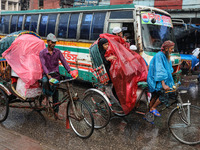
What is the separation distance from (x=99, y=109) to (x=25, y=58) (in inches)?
73.7

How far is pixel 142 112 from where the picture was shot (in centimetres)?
457

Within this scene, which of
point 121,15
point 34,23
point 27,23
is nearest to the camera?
point 121,15

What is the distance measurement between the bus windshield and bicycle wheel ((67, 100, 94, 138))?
3522 mm

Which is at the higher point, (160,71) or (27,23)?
(27,23)

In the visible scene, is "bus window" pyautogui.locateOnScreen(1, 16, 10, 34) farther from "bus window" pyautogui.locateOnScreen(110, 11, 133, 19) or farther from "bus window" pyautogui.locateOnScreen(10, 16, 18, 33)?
"bus window" pyautogui.locateOnScreen(110, 11, 133, 19)

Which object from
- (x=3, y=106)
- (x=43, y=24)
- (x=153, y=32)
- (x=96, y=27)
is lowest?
(x=3, y=106)

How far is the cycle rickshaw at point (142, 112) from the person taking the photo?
12.8ft

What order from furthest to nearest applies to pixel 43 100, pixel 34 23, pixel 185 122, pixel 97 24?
pixel 34 23
pixel 97 24
pixel 43 100
pixel 185 122

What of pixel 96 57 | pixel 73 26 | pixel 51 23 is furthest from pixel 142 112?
pixel 51 23

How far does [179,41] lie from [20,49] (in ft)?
39.3

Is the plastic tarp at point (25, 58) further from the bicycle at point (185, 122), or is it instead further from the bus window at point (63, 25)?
the bus window at point (63, 25)

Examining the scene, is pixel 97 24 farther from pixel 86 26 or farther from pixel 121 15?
pixel 121 15

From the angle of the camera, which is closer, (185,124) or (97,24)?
(185,124)

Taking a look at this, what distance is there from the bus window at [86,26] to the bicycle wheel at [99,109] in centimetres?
396
